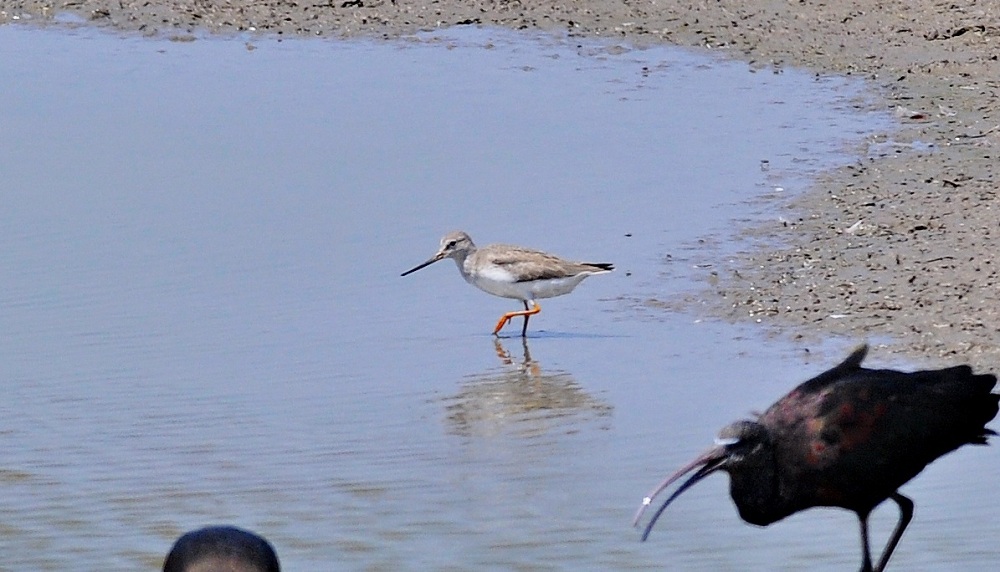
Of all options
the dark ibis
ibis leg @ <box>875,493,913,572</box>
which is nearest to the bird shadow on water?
ibis leg @ <box>875,493,913,572</box>

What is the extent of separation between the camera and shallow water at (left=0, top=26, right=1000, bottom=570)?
6695mm

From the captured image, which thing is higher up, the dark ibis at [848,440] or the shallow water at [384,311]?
the dark ibis at [848,440]

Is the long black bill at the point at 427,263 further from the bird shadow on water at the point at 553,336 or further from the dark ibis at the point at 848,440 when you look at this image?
the dark ibis at the point at 848,440

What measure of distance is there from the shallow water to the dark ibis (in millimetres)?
401

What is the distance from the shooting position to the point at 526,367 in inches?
354

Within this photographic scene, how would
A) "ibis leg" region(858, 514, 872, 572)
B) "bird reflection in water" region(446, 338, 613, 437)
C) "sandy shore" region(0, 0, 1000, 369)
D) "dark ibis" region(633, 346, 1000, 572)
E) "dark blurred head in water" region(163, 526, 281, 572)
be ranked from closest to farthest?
1. "dark blurred head in water" region(163, 526, 281, 572)
2. "dark ibis" region(633, 346, 1000, 572)
3. "ibis leg" region(858, 514, 872, 572)
4. "bird reflection in water" region(446, 338, 613, 437)
5. "sandy shore" region(0, 0, 1000, 369)

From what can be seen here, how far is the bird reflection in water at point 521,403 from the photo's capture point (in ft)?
26.1

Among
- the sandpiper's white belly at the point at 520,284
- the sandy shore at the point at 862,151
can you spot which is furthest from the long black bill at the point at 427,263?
the sandy shore at the point at 862,151

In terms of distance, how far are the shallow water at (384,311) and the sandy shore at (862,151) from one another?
367mm

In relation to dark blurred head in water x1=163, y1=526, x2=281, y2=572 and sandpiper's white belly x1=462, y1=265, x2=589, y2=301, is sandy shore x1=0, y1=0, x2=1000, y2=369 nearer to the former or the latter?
sandpiper's white belly x1=462, y1=265, x2=589, y2=301

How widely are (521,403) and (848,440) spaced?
268cm

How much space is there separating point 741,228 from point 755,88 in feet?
11.9

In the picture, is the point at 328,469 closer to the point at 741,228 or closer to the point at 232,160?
the point at 741,228

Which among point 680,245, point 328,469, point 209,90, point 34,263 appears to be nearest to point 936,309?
point 680,245
